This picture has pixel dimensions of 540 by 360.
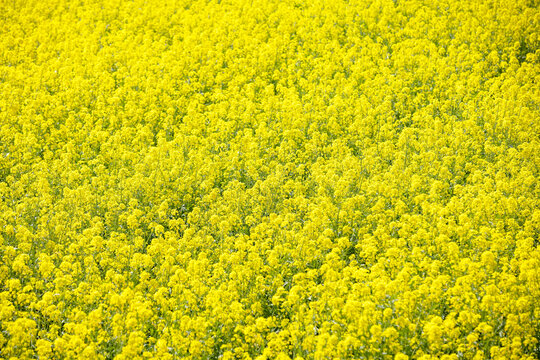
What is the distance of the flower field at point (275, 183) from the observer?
6520 millimetres

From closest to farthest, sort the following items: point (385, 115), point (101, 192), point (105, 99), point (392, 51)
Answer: point (101, 192), point (385, 115), point (105, 99), point (392, 51)

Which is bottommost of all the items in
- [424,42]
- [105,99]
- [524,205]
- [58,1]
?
[524,205]

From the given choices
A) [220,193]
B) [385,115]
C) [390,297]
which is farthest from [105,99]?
[390,297]

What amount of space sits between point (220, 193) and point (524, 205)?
532 centimetres

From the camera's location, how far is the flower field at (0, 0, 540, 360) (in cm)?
652

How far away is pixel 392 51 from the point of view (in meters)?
14.6

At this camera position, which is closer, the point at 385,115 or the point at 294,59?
the point at 385,115

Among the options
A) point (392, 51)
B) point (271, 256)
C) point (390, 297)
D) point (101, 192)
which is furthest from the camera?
point (392, 51)

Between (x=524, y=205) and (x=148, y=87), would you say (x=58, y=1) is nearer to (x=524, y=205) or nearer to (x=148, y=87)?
(x=148, y=87)

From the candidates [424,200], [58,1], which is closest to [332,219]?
[424,200]

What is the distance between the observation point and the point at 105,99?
13.5m

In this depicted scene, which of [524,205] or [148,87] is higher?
[148,87]

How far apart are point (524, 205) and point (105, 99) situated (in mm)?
9947

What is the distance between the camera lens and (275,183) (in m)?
9.55
